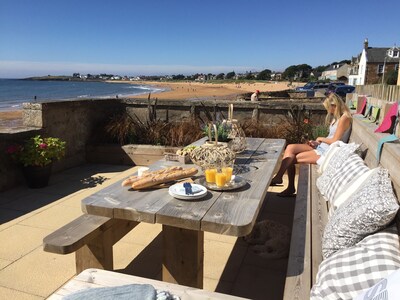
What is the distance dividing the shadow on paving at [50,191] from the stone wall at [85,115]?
0.22m

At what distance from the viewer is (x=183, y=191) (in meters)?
2.28

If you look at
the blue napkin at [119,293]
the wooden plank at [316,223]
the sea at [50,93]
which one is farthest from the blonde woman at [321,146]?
the sea at [50,93]

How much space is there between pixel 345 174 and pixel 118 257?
2.04 meters

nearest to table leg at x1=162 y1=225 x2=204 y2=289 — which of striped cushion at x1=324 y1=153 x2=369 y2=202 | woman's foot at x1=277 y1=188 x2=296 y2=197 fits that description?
striped cushion at x1=324 y1=153 x2=369 y2=202

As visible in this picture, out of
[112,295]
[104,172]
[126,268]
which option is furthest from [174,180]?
[104,172]

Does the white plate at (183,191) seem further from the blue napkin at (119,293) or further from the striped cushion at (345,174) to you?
the striped cushion at (345,174)

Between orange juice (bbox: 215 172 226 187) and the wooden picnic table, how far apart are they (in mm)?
57

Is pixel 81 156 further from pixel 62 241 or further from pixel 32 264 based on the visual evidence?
pixel 62 241

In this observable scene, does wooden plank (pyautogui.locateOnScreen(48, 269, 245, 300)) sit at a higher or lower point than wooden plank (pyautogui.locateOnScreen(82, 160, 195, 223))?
lower

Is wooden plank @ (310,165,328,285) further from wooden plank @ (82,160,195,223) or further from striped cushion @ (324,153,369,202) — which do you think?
wooden plank @ (82,160,195,223)

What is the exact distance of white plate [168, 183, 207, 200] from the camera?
2203mm

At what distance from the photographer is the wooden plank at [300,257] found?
1.69 m

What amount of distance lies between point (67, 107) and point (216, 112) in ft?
8.91

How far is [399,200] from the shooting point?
6.02 feet
